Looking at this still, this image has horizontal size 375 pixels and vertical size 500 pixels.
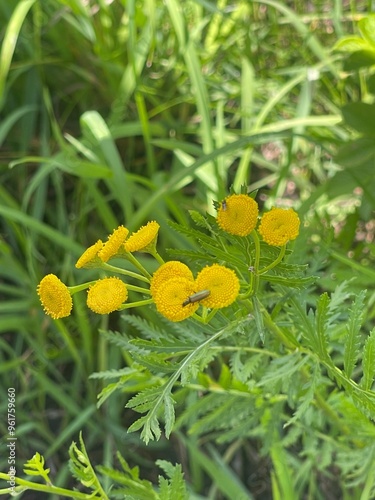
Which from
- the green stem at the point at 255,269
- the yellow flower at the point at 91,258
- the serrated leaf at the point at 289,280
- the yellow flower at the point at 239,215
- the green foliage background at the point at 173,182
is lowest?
the green foliage background at the point at 173,182

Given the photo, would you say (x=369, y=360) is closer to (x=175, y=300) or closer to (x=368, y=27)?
(x=175, y=300)

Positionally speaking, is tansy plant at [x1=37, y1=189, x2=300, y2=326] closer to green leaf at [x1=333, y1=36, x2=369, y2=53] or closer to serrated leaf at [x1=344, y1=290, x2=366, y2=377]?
serrated leaf at [x1=344, y1=290, x2=366, y2=377]

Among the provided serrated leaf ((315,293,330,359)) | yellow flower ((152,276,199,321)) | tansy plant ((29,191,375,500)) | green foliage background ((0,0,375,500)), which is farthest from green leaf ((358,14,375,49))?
yellow flower ((152,276,199,321))

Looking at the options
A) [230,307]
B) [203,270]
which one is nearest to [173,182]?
[230,307]

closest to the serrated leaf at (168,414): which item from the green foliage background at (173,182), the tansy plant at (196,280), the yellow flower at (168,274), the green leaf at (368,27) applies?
the tansy plant at (196,280)

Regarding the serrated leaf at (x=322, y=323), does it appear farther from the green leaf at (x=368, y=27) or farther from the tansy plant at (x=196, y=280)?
the green leaf at (x=368, y=27)
